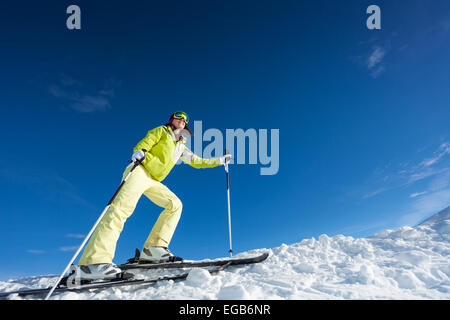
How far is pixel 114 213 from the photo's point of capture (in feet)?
15.0

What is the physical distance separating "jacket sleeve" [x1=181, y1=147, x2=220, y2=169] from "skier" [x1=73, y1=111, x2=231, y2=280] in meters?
0.22

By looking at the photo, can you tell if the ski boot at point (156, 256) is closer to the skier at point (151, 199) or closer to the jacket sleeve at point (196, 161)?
the skier at point (151, 199)

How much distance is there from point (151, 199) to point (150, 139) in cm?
150

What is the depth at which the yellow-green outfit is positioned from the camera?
14.3 ft

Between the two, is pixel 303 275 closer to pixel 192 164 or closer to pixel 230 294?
pixel 230 294

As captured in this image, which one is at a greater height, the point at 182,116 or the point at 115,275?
the point at 182,116

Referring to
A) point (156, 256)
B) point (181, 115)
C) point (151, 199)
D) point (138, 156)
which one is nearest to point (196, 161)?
point (181, 115)

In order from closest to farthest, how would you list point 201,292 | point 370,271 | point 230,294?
point 230,294, point 201,292, point 370,271

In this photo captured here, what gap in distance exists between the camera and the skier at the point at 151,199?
420 cm

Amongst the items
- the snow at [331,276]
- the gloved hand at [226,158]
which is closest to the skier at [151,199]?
the snow at [331,276]

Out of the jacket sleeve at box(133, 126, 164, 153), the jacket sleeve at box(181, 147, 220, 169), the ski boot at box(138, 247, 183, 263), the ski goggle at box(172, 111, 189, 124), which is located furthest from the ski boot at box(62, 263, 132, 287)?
the ski goggle at box(172, 111, 189, 124)

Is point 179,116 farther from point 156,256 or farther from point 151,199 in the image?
point 156,256
